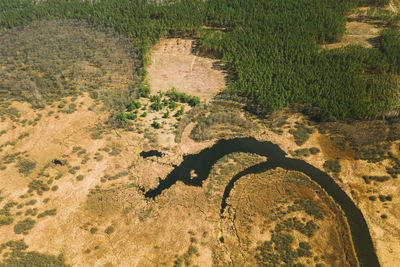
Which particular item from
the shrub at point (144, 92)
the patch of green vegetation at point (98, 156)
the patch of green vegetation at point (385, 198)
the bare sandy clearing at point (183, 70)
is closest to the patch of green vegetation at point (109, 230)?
the patch of green vegetation at point (98, 156)

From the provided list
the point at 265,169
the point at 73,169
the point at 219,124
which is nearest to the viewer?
the point at 265,169

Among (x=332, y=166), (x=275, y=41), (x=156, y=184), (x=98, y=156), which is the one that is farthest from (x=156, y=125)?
(x=275, y=41)

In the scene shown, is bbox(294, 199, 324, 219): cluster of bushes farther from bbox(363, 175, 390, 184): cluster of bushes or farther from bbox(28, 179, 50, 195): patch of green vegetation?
bbox(28, 179, 50, 195): patch of green vegetation

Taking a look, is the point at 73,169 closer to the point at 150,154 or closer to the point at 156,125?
the point at 150,154

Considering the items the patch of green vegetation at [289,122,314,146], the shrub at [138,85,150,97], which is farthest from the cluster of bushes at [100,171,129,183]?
the patch of green vegetation at [289,122,314,146]

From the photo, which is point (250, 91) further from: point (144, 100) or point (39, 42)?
point (39, 42)

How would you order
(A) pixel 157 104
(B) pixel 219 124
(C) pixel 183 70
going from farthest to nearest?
(C) pixel 183 70 < (A) pixel 157 104 < (B) pixel 219 124

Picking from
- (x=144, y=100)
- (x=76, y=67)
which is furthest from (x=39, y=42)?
(x=144, y=100)
